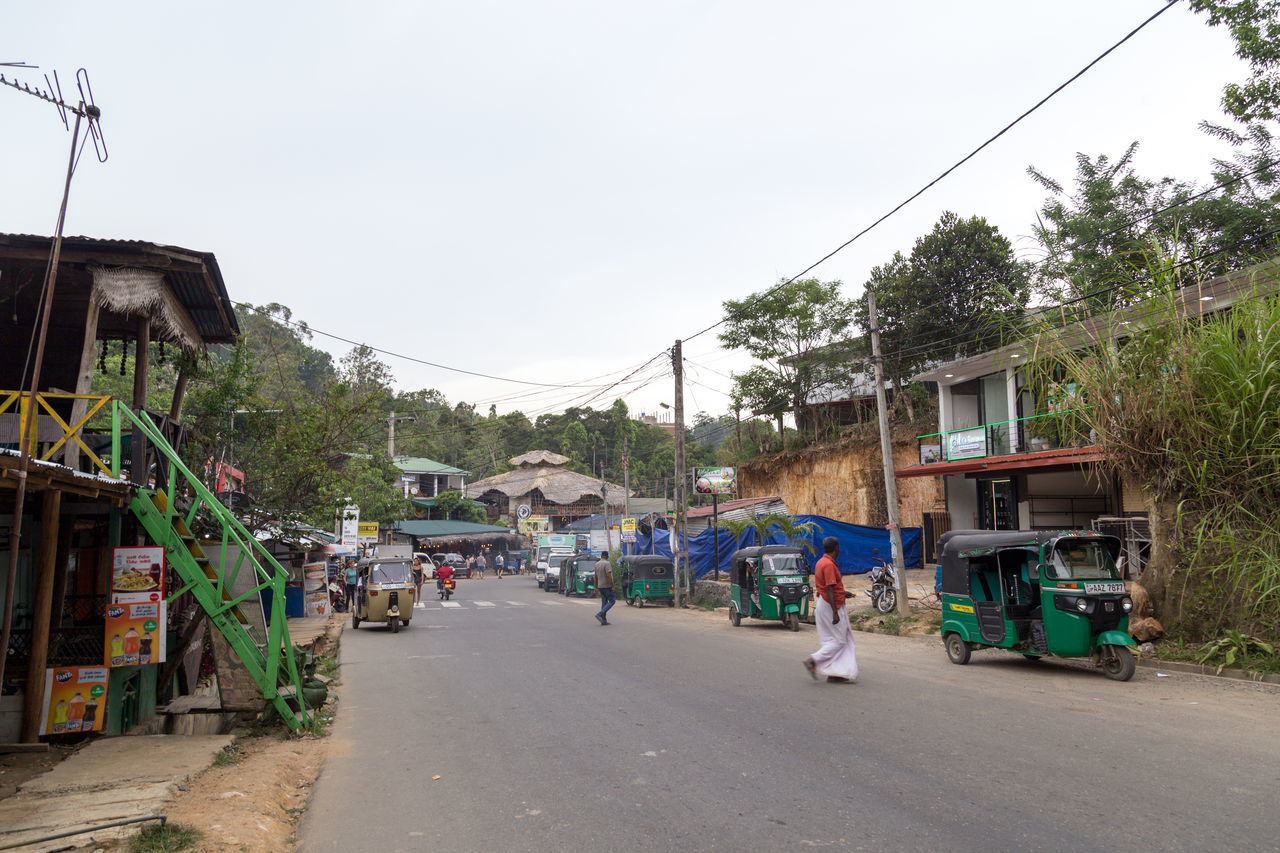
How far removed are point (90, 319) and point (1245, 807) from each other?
11.2 meters

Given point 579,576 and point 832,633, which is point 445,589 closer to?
point 579,576

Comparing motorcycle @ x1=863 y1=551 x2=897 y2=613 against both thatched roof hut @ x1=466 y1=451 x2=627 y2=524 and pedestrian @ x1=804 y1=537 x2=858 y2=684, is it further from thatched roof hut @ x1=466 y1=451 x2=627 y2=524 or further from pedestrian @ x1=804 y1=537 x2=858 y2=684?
thatched roof hut @ x1=466 y1=451 x2=627 y2=524

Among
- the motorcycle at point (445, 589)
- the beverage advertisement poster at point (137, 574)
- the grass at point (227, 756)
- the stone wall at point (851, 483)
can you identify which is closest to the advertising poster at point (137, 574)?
the beverage advertisement poster at point (137, 574)

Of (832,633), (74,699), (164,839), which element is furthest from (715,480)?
(164,839)

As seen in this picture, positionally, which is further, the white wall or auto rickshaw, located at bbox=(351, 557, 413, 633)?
the white wall

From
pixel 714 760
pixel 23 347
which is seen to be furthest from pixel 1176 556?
pixel 23 347

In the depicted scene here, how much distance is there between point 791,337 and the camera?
128 ft

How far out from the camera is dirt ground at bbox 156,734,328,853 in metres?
5.32

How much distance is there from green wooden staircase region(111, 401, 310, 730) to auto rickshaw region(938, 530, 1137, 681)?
8.92 meters

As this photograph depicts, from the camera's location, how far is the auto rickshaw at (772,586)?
18531 mm

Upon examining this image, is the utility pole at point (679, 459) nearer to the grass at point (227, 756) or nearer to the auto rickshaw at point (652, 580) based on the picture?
the auto rickshaw at point (652, 580)

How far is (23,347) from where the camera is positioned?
39.8ft

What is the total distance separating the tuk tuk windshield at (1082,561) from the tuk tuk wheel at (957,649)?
1.99 metres

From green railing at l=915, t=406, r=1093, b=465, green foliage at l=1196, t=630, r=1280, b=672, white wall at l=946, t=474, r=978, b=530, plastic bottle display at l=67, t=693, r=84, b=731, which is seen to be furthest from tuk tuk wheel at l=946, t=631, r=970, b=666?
white wall at l=946, t=474, r=978, b=530
